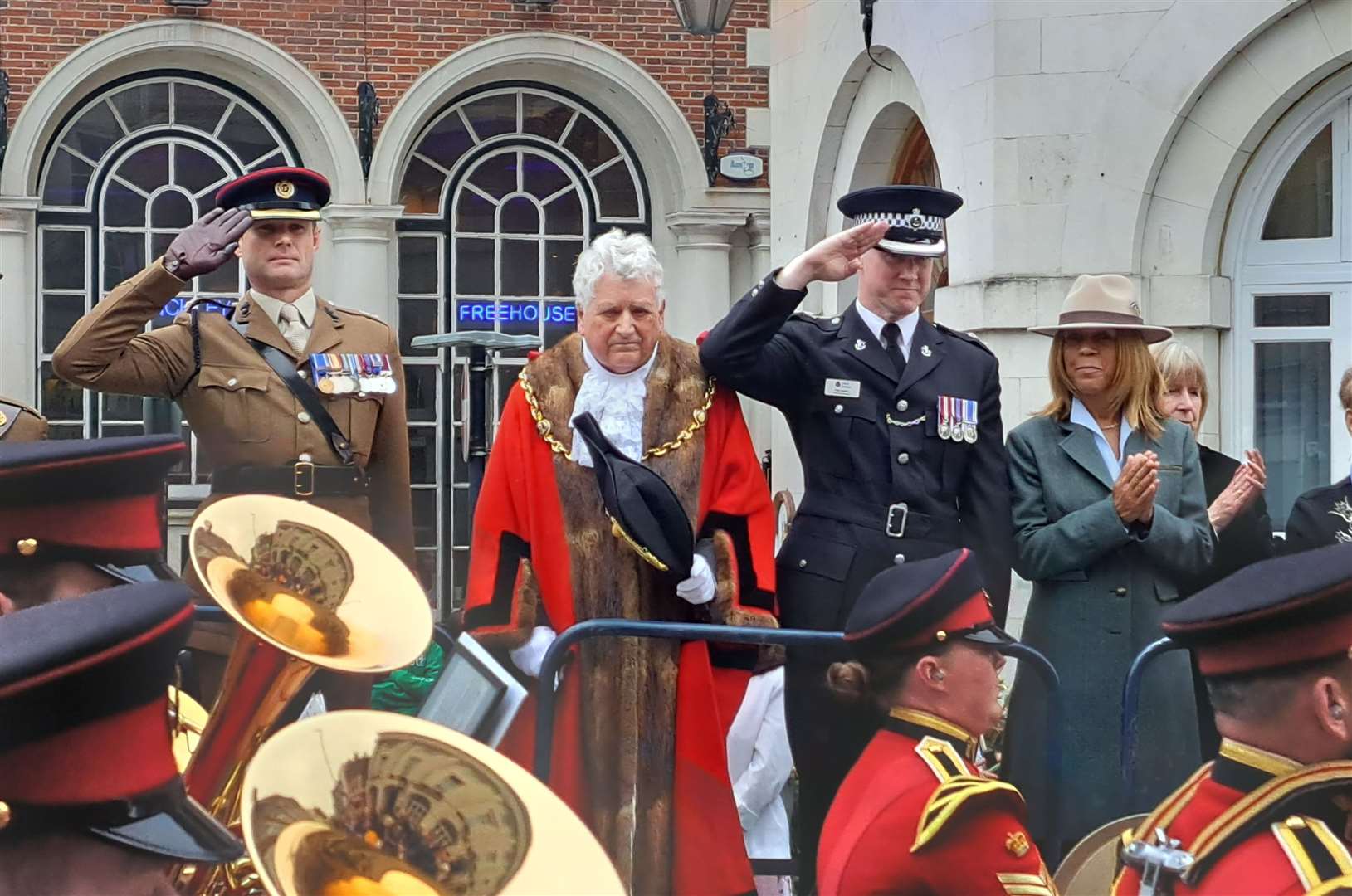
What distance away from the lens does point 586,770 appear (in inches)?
149

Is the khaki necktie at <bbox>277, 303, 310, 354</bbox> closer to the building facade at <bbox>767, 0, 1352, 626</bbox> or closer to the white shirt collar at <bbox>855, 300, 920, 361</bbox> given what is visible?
the white shirt collar at <bbox>855, 300, 920, 361</bbox>

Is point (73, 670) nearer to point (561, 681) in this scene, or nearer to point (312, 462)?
point (561, 681)

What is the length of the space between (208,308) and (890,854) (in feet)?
6.98

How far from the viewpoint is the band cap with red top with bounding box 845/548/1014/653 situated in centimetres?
363

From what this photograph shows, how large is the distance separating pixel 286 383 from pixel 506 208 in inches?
333

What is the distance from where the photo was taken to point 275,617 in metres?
3.43

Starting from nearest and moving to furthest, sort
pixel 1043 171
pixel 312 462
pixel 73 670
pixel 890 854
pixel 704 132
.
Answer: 1. pixel 73 670
2. pixel 890 854
3. pixel 312 462
4. pixel 1043 171
5. pixel 704 132

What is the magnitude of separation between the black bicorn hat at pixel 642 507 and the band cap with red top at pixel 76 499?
35.5 inches

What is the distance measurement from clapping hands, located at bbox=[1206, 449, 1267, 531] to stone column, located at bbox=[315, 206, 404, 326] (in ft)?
26.8

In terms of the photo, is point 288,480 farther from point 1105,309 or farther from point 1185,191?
point 1185,191

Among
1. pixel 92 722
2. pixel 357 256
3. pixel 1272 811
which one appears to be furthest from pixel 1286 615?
pixel 357 256

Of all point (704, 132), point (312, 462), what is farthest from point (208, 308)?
point (704, 132)

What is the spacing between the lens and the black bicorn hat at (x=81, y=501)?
3352 mm

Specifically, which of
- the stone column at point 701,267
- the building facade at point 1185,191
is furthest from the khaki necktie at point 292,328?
the stone column at point 701,267
